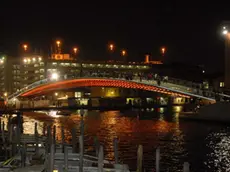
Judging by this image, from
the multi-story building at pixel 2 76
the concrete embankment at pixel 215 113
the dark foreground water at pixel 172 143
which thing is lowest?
the dark foreground water at pixel 172 143

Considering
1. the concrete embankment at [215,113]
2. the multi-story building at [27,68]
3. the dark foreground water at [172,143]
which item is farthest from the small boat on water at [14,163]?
the multi-story building at [27,68]

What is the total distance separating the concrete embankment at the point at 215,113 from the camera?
4256 cm

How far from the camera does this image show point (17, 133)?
73.6 ft

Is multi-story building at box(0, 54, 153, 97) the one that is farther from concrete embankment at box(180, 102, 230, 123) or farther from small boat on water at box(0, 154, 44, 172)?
small boat on water at box(0, 154, 44, 172)

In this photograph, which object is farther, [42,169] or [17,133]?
[17,133]

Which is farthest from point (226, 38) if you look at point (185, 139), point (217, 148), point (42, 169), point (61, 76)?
point (42, 169)

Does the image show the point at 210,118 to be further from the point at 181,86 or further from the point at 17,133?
the point at 17,133

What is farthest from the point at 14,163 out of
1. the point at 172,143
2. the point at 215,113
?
the point at 215,113

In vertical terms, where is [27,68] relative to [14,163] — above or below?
above

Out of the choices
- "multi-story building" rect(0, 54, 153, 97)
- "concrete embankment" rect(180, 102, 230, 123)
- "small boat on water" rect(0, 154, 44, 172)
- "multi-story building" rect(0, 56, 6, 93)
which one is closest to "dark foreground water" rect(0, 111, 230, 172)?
"concrete embankment" rect(180, 102, 230, 123)

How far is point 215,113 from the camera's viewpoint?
44.0 meters

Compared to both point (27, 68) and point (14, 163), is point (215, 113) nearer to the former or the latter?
point (14, 163)

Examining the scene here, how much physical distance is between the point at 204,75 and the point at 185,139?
95.9 metres

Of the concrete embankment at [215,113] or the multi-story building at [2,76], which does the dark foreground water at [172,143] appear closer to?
the concrete embankment at [215,113]
